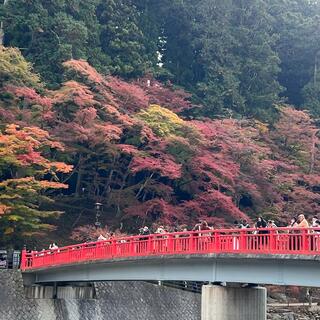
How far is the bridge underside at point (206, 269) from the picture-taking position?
52.6 feet

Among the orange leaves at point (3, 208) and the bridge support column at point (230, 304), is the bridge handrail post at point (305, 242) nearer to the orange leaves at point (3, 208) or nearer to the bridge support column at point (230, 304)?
the bridge support column at point (230, 304)

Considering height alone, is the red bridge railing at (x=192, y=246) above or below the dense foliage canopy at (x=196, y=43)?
below

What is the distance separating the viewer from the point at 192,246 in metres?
18.8

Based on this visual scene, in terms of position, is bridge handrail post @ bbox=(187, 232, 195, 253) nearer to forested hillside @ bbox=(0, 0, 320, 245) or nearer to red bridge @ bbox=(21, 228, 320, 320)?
red bridge @ bbox=(21, 228, 320, 320)

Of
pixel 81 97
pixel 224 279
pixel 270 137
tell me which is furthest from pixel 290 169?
pixel 224 279

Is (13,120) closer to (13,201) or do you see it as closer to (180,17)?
(13,201)

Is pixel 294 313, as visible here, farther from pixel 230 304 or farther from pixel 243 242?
pixel 243 242

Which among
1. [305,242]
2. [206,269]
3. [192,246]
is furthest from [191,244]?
[305,242]

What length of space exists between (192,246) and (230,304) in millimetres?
2185

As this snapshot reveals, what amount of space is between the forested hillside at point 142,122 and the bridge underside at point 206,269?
6.99 meters

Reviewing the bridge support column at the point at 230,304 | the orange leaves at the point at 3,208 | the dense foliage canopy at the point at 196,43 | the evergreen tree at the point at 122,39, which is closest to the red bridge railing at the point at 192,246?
the bridge support column at the point at 230,304

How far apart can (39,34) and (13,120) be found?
11001 mm

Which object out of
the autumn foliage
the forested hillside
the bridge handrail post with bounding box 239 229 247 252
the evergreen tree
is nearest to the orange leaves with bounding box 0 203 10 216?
the forested hillside

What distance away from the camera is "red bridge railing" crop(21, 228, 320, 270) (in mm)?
15793
